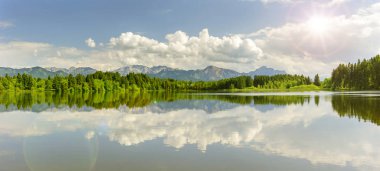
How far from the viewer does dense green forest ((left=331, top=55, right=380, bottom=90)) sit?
173988mm

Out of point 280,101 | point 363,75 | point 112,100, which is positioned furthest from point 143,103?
point 363,75

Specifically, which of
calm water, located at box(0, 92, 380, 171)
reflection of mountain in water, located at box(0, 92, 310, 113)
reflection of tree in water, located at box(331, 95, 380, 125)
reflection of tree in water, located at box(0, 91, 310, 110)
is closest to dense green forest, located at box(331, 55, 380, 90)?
reflection of tree in water, located at box(0, 91, 310, 110)

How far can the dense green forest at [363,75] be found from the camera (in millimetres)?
173988

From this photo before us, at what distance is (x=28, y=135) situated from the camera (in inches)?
1016

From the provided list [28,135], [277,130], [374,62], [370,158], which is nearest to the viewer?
[370,158]

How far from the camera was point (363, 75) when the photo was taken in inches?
7121

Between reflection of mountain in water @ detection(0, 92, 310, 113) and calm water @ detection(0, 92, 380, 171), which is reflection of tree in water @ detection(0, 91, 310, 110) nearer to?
reflection of mountain in water @ detection(0, 92, 310, 113)

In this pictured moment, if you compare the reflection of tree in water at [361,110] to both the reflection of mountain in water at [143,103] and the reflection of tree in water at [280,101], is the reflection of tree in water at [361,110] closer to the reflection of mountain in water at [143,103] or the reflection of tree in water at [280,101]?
the reflection of tree in water at [280,101]

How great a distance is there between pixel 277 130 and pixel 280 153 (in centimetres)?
938

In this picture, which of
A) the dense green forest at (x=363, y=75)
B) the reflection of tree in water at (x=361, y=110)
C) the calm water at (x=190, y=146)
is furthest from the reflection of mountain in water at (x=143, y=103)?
the dense green forest at (x=363, y=75)

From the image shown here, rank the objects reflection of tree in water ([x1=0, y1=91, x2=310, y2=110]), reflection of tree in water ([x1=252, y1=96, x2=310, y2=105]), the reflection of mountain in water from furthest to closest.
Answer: reflection of tree in water ([x1=252, y1=96, x2=310, y2=105]), reflection of tree in water ([x1=0, y1=91, x2=310, y2=110]), the reflection of mountain in water

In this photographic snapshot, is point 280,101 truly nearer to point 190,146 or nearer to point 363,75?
point 190,146

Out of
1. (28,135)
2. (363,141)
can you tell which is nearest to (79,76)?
(28,135)

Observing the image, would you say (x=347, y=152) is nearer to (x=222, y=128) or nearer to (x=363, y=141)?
(x=363, y=141)
